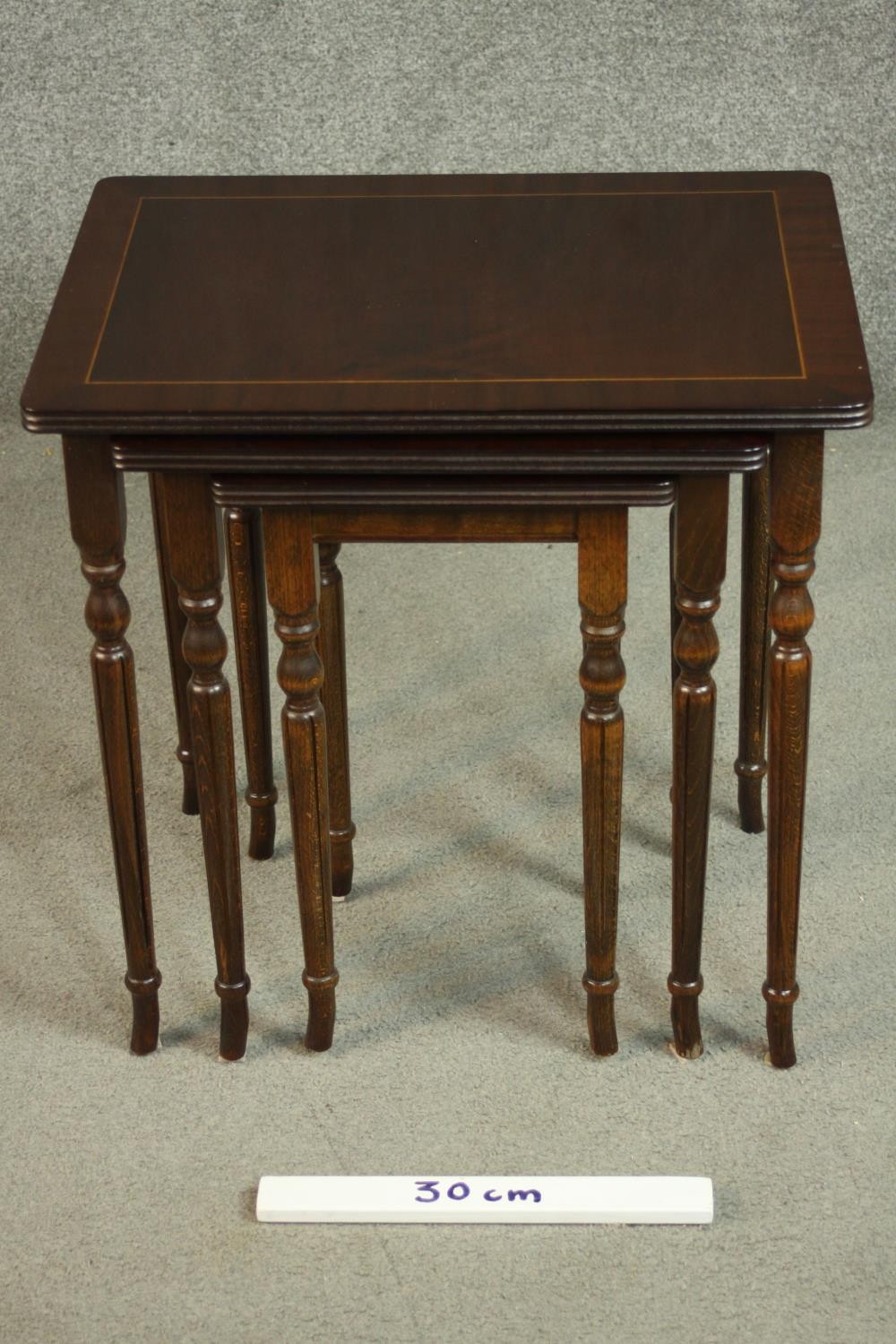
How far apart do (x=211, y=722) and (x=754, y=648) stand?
1.65ft

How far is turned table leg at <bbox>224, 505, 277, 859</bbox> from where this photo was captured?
5.24 feet

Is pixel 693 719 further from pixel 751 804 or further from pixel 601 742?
pixel 751 804

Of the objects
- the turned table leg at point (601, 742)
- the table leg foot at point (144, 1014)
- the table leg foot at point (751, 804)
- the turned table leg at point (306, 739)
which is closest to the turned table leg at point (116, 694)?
the table leg foot at point (144, 1014)

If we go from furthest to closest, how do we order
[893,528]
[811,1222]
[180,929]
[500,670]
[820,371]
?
[893,528]
[500,670]
[180,929]
[811,1222]
[820,371]

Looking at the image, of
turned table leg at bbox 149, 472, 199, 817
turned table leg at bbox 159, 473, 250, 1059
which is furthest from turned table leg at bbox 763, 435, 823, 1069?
turned table leg at bbox 149, 472, 199, 817

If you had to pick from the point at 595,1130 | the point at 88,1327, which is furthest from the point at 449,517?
the point at 88,1327

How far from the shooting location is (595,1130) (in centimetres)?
148

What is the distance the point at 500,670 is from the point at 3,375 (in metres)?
0.88

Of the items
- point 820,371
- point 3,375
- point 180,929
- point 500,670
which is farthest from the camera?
point 3,375

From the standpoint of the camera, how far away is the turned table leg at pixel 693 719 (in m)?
1.31

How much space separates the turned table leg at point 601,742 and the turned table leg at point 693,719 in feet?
0.14

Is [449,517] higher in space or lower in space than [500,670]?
higher

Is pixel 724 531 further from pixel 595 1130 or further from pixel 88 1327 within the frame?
pixel 88 1327

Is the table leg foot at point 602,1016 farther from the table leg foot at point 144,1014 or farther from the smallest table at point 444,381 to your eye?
the table leg foot at point 144,1014
